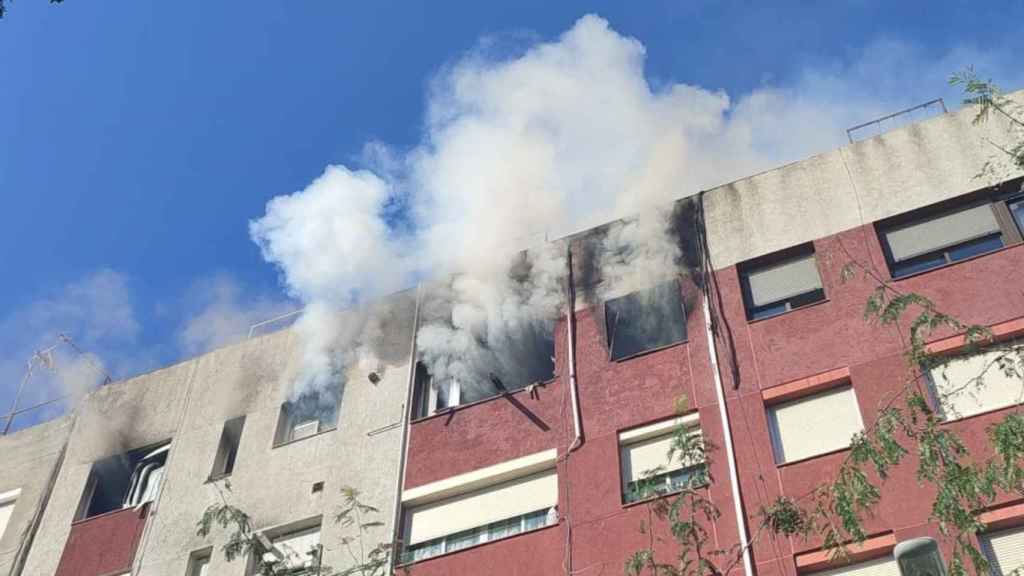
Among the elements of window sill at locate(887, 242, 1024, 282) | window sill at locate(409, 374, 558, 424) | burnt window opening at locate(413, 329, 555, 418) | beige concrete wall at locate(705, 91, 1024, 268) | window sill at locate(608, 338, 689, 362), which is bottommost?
window sill at locate(409, 374, 558, 424)

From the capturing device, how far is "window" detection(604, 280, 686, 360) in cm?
1738

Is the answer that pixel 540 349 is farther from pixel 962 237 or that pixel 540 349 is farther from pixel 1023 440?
pixel 1023 440

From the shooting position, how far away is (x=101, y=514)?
2005 cm

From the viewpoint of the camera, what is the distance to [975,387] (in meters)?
14.2

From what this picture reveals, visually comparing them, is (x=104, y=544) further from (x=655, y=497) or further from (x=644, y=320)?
(x=655, y=497)

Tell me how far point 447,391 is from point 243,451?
3.76 meters

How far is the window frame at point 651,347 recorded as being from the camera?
55.9ft

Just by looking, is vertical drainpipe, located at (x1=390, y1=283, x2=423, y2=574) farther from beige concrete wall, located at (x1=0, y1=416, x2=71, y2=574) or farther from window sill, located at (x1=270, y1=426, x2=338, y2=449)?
beige concrete wall, located at (x1=0, y1=416, x2=71, y2=574)

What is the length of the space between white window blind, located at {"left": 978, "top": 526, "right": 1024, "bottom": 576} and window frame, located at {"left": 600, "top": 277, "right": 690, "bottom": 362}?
526 cm

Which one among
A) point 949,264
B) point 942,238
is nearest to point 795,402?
point 949,264

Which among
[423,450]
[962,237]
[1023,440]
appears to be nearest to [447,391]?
[423,450]

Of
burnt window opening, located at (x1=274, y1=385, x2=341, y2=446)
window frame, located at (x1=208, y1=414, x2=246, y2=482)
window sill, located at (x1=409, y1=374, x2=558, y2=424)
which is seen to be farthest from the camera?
window frame, located at (x1=208, y1=414, x2=246, y2=482)

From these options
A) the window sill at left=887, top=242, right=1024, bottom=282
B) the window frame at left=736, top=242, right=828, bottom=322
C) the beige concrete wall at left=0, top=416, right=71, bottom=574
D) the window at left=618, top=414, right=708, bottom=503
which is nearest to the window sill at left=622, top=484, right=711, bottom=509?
the window at left=618, top=414, right=708, bottom=503

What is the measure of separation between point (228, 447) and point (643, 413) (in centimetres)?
796
